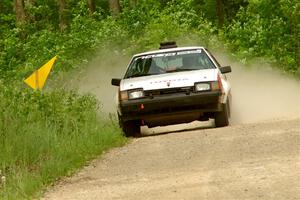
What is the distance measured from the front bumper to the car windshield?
1.01 meters

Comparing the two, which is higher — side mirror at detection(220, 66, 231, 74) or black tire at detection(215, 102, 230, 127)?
side mirror at detection(220, 66, 231, 74)

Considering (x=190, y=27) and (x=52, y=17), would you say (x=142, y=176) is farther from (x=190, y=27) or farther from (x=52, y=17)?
(x=52, y=17)

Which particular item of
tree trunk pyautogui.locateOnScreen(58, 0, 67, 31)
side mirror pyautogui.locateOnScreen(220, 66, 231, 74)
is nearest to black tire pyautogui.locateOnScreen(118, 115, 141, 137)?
side mirror pyautogui.locateOnScreen(220, 66, 231, 74)

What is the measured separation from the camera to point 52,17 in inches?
1753

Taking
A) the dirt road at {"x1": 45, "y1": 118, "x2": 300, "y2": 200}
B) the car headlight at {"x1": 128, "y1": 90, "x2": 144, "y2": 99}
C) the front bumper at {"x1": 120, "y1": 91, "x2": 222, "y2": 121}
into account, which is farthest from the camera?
the car headlight at {"x1": 128, "y1": 90, "x2": 144, "y2": 99}

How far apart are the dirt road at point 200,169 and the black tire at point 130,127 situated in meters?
1.68

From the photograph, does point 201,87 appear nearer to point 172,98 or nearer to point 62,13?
point 172,98

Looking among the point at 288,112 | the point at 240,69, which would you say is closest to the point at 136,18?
the point at 240,69

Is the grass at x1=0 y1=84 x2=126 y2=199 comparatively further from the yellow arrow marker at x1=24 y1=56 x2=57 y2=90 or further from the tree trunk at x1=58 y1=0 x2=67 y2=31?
the tree trunk at x1=58 y1=0 x2=67 y2=31

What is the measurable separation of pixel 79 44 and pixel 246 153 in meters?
16.4

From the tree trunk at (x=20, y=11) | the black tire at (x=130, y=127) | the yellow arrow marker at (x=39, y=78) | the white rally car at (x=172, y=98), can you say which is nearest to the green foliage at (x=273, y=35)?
the white rally car at (x=172, y=98)

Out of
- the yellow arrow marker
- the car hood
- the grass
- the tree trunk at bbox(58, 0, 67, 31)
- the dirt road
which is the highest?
the tree trunk at bbox(58, 0, 67, 31)

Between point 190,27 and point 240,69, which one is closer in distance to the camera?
point 240,69

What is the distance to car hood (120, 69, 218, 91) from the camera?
1325 centimetres
